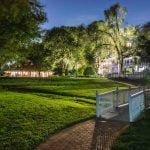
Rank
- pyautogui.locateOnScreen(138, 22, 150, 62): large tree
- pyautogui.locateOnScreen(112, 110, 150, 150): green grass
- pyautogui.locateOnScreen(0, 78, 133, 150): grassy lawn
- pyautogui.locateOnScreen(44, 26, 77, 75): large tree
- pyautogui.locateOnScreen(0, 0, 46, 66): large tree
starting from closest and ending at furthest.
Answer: pyautogui.locateOnScreen(112, 110, 150, 150): green grass, pyautogui.locateOnScreen(0, 78, 133, 150): grassy lawn, pyautogui.locateOnScreen(0, 0, 46, 66): large tree, pyautogui.locateOnScreen(138, 22, 150, 62): large tree, pyautogui.locateOnScreen(44, 26, 77, 75): large tree

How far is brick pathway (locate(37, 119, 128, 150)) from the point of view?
13938mm

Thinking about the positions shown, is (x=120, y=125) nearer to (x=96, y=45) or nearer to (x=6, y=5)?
(x=6, y=5)

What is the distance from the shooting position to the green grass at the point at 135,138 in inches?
539

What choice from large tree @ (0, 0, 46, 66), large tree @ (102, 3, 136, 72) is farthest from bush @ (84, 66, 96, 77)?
large tree @ (0, 0, 46, 66)

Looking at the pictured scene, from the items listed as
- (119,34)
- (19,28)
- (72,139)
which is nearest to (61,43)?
(119,34)

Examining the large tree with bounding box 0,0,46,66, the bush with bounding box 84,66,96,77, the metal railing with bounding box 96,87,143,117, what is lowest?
the metal railing with bounding box 96,87,143,117

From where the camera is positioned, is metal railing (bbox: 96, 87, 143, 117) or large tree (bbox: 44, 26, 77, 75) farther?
large tree (bbox: 44, 26, 77, 75)

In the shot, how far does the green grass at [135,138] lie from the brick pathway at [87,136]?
1.09 ft

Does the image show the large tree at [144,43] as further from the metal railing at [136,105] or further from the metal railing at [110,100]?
the metal railing at [136,105]

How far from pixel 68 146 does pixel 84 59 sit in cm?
5551

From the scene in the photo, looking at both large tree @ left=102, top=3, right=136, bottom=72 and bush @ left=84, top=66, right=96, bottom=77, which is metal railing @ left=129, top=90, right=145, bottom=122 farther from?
bush @ left=84, top=66, right=96, bottom=77

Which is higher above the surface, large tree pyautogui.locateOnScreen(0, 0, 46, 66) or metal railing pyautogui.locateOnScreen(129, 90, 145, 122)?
large tree pyautogui.locateOnScreen(0, 0, 46, 66)

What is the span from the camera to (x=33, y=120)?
18156 mm

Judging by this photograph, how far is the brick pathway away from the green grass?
33 centimetres
